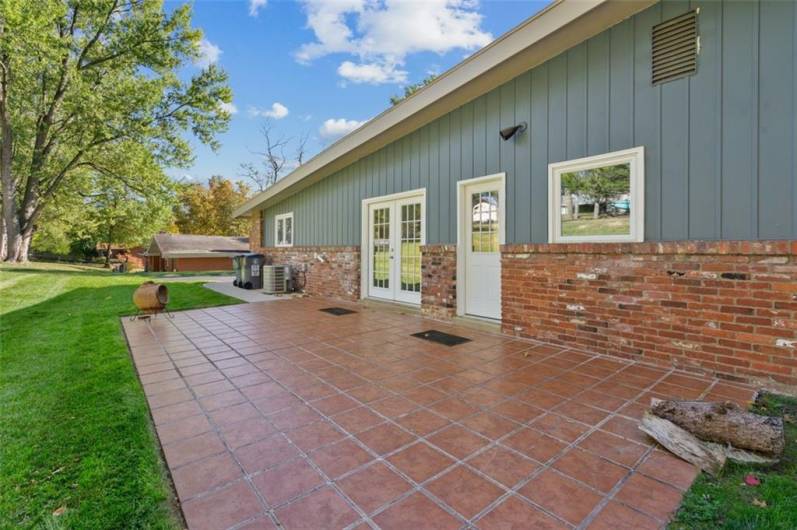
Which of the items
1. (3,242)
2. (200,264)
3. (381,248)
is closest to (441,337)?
(381,248)

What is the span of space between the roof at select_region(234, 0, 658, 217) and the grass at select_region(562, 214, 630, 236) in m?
1.98

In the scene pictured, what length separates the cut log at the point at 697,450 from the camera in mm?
1937

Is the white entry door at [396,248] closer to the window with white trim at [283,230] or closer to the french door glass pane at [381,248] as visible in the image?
the french door glass pane at [381,248]

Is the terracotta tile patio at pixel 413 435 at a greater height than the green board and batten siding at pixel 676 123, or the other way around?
the green board and batten siding at pixel 676 123

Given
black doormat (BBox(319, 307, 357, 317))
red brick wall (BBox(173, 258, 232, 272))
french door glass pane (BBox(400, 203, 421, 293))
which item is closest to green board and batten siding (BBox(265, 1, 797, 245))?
french door glass pane (BBox(400, 203, 421, 293))

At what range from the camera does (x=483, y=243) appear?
5.53m

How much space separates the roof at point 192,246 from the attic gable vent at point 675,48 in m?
29.4

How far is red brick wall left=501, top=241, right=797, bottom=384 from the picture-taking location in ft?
9.95

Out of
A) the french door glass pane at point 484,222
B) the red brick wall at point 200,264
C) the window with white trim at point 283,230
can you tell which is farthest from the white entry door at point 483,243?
the red brick wall at point 200,264

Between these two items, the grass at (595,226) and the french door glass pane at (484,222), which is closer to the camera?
the grass at (595,226)

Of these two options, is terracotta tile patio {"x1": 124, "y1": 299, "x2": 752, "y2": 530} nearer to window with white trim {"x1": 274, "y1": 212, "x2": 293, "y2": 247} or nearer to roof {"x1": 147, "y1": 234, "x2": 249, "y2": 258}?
window with white trim {"x1": 274, "y1": 212, "x2": 293, "y2": 247}

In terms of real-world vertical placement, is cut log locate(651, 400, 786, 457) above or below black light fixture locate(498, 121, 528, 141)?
below

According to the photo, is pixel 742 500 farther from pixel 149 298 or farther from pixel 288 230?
pixel 288 230

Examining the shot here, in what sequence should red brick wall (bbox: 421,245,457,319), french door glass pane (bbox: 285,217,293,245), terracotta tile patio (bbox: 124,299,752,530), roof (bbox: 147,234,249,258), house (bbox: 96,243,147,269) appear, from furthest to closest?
house (bbox: 96,243,147,269), roof (bbox: 147,234,249,258), french door glass pane (bbox: 285,217,293,245), red brick wall (bbox: 421,245,457,319), terracotta tile patio (bbox: 124,299,752,530)
